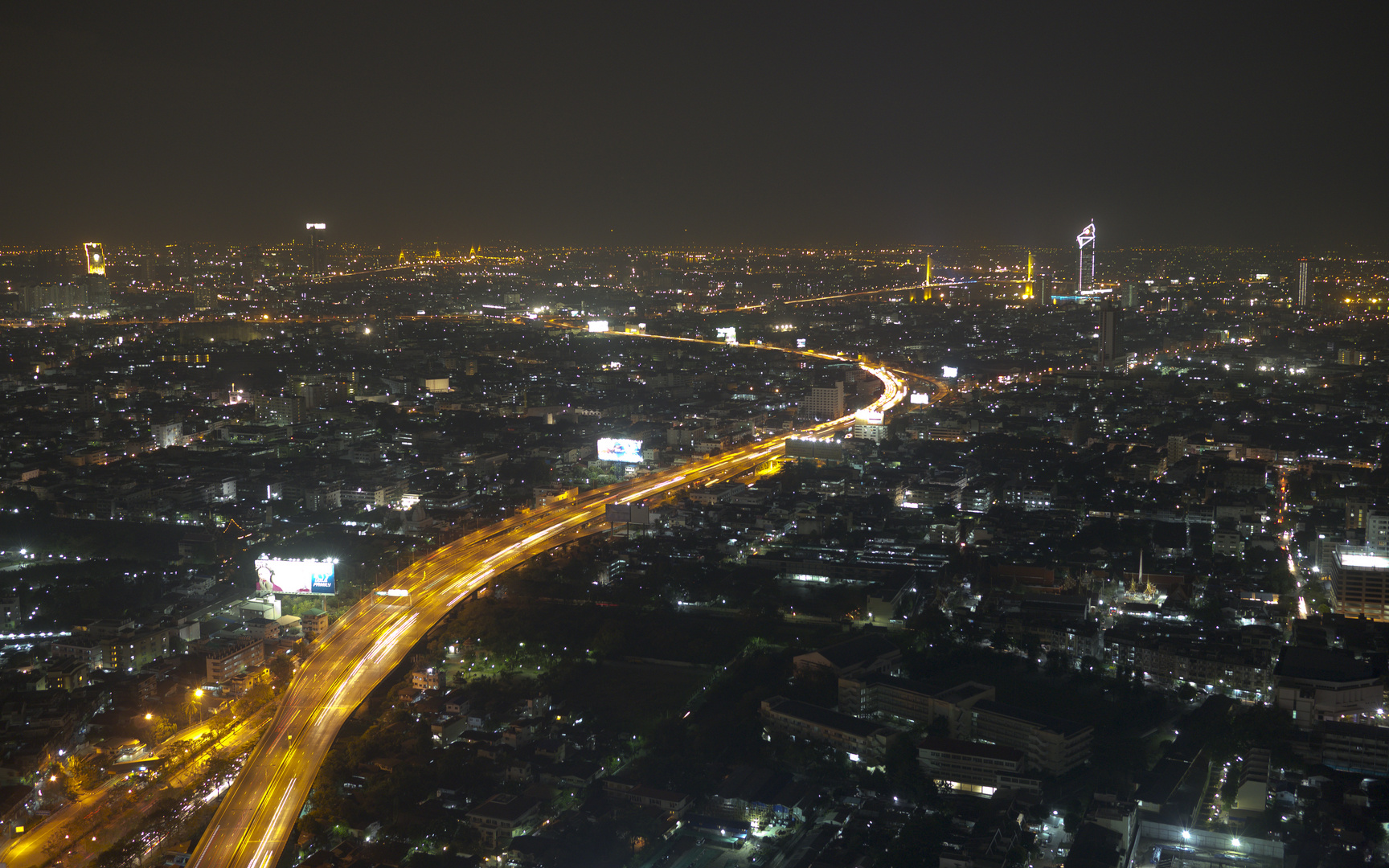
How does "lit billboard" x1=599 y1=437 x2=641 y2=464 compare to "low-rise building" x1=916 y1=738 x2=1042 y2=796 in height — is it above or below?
above

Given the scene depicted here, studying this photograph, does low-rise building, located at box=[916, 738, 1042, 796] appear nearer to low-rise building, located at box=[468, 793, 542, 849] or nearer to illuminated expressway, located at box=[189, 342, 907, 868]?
low-rise building, located at box=[468, 793, 542, 849]

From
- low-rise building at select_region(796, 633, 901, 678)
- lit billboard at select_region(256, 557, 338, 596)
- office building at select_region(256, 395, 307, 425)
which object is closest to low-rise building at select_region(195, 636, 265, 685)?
lit billboard at select_region(256, 557, 338, 596)

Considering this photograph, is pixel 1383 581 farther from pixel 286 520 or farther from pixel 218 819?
pixel 286 520

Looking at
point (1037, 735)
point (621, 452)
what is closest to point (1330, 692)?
point (1037, 735)

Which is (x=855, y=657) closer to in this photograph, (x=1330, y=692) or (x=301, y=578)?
(x=1330, y=692)

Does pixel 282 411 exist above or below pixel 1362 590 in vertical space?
above
